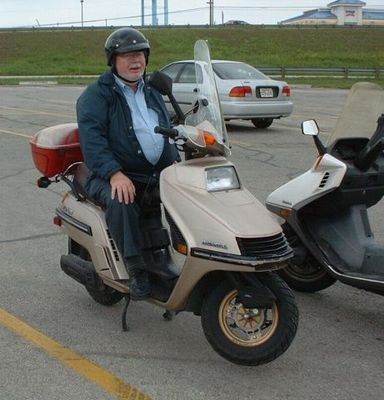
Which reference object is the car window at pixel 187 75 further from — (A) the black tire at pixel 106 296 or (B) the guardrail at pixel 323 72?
(B) the guardrail at pixel 323 72

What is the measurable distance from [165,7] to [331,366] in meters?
119

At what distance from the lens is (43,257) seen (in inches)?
217

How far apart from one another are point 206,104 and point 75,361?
1.67 meters

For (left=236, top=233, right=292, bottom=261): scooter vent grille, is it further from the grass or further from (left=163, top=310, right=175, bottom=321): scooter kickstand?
the grass

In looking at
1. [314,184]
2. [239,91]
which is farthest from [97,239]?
[239,91]

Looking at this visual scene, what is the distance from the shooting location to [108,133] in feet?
12.6

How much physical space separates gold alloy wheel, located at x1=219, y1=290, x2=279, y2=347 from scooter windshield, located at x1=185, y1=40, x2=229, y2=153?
902mm

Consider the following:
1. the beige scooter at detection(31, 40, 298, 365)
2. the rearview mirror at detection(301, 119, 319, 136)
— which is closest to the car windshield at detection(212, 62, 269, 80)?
the rearview mirror at detection(301, 119, 319, 136)

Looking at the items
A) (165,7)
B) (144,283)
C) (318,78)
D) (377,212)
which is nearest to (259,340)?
(144,283)

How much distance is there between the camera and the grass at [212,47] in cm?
4512

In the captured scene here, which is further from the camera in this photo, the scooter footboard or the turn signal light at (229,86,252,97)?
the turn signal light at (229,86,252,97)

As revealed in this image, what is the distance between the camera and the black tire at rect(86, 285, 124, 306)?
4367 mm

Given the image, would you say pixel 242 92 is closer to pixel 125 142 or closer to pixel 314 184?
pixel 314 184

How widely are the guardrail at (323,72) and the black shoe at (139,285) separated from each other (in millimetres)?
31140
